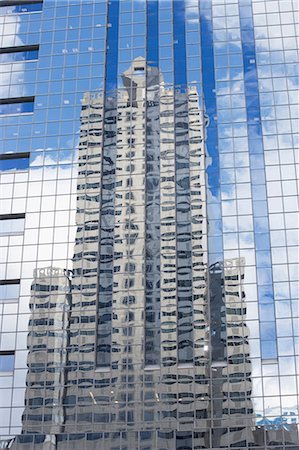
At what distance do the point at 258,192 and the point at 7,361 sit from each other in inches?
776

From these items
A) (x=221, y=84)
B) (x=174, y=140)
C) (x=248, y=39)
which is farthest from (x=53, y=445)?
(x=248, y=39)

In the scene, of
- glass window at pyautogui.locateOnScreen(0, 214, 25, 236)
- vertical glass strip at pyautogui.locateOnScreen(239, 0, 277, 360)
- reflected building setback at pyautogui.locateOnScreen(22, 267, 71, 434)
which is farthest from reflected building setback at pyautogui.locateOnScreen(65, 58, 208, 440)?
glass window at pyautogui.locateOnScreen(0, 214, 25, 236)

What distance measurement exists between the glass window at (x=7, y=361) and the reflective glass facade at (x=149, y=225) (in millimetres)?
76

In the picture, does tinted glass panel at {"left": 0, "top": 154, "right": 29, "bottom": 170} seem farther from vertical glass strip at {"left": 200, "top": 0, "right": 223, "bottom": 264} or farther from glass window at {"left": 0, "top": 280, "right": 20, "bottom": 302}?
vertical glass strip at {"left": 200, "top": 0, "right": 223, "bottom": 264}

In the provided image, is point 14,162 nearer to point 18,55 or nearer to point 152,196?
point 18,55

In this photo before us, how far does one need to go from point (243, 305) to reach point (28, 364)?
13.9 metres

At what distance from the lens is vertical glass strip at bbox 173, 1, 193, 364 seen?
157 feet

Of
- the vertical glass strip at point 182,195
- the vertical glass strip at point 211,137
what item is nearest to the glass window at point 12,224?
the vertical glass strip at point 182,195

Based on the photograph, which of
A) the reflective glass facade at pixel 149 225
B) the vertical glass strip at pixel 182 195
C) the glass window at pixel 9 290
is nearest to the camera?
the reflective glass facade at pixel 149 225

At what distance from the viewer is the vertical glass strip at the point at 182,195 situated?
47.8m

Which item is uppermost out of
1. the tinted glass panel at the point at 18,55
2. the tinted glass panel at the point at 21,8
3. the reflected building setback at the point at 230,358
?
the tinted glass panel at the point at 21,8

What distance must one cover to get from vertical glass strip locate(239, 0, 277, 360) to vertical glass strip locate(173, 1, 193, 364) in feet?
14.3

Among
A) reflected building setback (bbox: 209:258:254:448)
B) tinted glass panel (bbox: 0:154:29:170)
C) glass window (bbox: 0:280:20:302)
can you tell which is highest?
tinted glass panel (bbox: 0:154:29:170)

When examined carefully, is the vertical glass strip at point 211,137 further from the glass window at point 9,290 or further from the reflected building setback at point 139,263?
the glass window at point 9,290
